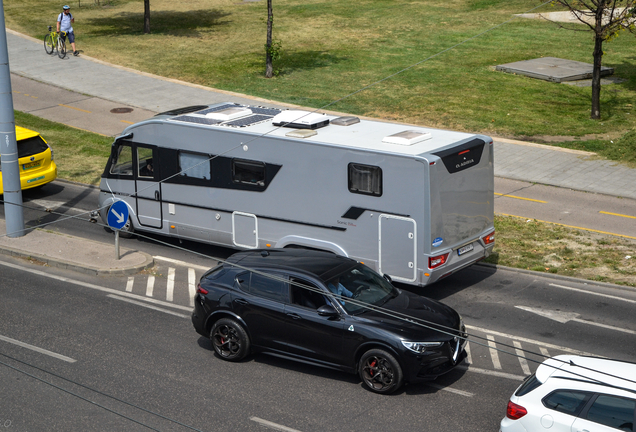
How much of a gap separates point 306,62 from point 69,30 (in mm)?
11462

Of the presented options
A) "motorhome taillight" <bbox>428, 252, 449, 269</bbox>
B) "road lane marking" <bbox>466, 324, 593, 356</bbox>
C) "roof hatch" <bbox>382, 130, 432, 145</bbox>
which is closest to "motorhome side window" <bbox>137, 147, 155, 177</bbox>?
"roof hatch" <bbox>382, 130, 432, 145</bbox>

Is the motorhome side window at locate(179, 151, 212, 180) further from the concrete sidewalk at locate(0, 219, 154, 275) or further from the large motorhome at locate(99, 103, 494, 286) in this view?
the concrete sidewalk at locate(0, 219, 154, 275)

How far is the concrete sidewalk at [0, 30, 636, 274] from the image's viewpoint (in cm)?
1584

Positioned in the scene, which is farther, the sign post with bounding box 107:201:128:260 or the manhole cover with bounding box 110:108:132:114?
the manhole cover with bounding box 110:108:132:114

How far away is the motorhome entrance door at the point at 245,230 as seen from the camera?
48.2 ft

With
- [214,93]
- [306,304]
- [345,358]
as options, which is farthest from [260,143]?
[214,93]

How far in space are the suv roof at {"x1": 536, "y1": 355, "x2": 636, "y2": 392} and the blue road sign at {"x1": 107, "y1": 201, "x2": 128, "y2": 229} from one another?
901 centimetres

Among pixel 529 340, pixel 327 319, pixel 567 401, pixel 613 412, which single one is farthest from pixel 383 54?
pixel 613 412

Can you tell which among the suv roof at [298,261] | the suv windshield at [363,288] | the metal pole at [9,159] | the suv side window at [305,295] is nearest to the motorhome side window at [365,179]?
the suv roof at [298,261]

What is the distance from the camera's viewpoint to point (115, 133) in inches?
1015

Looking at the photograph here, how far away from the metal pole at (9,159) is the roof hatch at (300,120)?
6.22 metres

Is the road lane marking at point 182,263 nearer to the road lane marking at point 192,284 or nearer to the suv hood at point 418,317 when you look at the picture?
the road lane marking at point 192,284

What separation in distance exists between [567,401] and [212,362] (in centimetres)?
559

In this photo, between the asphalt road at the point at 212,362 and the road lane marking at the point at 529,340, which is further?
the road lane marking at the point at 529,340
